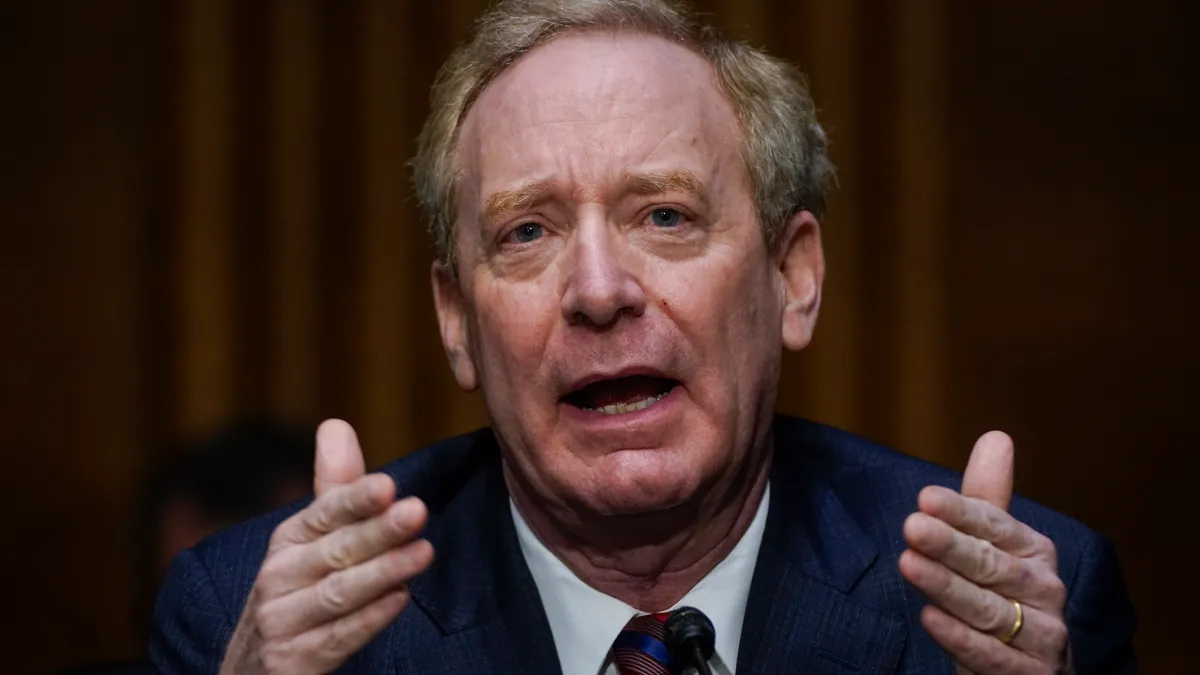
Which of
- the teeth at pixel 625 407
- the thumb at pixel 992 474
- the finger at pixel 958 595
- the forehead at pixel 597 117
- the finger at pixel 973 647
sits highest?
the forehead at pixel 597 117

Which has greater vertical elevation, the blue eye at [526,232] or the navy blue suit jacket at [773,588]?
the blue eye at [526,232]

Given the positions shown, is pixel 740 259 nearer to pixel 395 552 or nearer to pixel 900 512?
pixel 900 512

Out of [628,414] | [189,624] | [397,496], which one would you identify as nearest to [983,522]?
[628,414]

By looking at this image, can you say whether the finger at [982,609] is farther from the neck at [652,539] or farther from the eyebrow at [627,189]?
the eyebrow at [627,189]

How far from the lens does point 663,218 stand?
2.01 metres

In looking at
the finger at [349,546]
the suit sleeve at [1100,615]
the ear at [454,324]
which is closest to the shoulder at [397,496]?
the ear at [454,324]

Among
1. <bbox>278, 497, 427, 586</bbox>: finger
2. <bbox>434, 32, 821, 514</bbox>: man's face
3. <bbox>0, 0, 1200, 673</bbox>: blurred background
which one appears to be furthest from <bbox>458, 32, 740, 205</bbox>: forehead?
<bbox>0, 0, 1200, 673</bbox>: blurred background

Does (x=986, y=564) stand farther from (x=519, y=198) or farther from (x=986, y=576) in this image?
(x=519, y=198)

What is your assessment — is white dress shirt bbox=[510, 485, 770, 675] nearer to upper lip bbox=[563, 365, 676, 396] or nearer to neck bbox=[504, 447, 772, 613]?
neck bbox=[504, 447, 772, 613]

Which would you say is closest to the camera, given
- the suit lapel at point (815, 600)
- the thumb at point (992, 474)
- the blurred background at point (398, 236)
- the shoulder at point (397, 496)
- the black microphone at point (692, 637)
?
the thumb at point (992, 474)

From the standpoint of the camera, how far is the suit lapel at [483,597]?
6.69ft

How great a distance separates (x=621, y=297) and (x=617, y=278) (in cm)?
3

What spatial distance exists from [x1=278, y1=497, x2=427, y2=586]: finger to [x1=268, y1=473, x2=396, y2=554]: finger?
1 centimetres

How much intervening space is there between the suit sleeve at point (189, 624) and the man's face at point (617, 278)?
1.61ft
